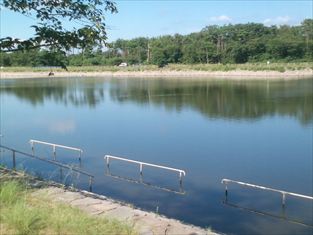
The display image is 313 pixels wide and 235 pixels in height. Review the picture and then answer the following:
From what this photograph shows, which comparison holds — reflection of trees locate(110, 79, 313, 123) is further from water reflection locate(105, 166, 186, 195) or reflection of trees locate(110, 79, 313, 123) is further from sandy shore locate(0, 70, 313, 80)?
sandy shore locate(0, 70, 313, 80)

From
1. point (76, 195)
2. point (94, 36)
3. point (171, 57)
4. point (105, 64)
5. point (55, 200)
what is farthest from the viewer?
point (105, 64)

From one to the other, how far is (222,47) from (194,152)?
81.1 metres

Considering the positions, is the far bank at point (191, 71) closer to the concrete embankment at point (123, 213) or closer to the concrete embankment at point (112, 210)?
the concrete embankment at point (112, 210)

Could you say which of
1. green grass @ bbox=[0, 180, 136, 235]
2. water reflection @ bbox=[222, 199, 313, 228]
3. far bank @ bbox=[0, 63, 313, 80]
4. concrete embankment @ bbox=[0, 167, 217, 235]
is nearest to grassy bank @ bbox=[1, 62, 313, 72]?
far bank @ bbox=[0, 63, 313, 80]

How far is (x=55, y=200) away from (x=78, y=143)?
14.7m

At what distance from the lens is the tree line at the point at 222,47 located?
89500mm

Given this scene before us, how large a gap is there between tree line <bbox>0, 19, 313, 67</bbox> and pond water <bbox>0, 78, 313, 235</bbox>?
48522mm

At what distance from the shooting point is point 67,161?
1939 centimetres

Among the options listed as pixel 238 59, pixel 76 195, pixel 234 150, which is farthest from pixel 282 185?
pixel 238 59

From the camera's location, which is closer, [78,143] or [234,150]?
[234,150]

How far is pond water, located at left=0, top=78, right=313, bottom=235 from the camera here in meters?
13.5

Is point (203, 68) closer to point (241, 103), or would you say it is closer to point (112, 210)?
point (241, 103)

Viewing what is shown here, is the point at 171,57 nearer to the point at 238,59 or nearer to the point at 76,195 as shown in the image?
the point at 238,59

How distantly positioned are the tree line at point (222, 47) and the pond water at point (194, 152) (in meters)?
48.5
